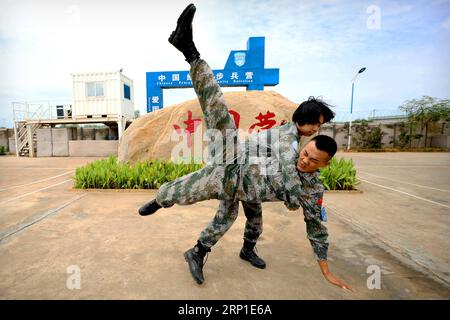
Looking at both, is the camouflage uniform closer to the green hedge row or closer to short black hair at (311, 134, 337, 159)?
short black hair at (311, 134, 337, 159)

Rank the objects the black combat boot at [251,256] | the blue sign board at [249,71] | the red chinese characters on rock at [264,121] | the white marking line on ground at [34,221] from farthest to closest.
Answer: the blue sign board at [249,71], the red chinese characters on rock at [264,121], the white marking line on ground at [34,221], the black combat boot at [251,256]

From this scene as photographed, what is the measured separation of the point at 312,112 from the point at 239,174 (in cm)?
57

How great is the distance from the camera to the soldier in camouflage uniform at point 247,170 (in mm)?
1338

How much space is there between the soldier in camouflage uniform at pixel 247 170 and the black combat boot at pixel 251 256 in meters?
0.50

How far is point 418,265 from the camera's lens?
1.91 metres

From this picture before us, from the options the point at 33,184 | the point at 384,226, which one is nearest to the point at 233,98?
the point at 384,226

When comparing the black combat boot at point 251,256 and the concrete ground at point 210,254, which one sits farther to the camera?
the black combat boot at point 251,256

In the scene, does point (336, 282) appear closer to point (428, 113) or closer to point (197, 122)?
point (197, 122)

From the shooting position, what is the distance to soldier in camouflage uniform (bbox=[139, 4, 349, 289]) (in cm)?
134

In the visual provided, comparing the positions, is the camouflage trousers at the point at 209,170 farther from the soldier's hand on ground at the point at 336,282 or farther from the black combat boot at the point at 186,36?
the soldier's hand on ground at the point at 336,282

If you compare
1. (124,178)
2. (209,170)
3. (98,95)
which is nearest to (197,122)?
(124,178)

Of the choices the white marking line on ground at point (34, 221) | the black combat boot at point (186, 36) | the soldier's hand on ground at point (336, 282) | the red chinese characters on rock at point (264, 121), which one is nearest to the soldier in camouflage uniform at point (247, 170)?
the black combat boot at point (186, 36)

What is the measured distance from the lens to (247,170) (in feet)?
4.76
